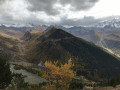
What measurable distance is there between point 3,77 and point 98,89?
2617 centimetres

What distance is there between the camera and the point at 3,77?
3164cm

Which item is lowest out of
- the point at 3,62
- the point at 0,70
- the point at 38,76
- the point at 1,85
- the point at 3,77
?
the point at 38,76

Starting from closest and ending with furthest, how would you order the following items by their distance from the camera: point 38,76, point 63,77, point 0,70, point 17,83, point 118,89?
point 118,89 → point 0,70 → point 17,83 → point 63,77 → point 38,76

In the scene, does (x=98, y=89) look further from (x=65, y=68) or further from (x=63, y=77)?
(x=65, y=68)

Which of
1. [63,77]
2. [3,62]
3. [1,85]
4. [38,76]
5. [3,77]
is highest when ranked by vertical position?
[3,62]

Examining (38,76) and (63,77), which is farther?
(38,76)

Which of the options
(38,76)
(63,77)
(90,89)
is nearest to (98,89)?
(90,89)

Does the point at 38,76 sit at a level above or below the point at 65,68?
below

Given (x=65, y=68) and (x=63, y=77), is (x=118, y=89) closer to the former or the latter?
(x=63, y=77)

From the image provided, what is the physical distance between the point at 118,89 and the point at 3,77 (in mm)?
30091

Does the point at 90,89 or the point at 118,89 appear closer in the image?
the point at 118,89

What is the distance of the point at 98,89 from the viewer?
2322 centimetres

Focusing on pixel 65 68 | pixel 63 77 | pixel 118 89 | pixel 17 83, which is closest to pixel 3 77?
pixel 17 83

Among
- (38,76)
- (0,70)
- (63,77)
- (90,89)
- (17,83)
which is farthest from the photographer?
(38,76)
